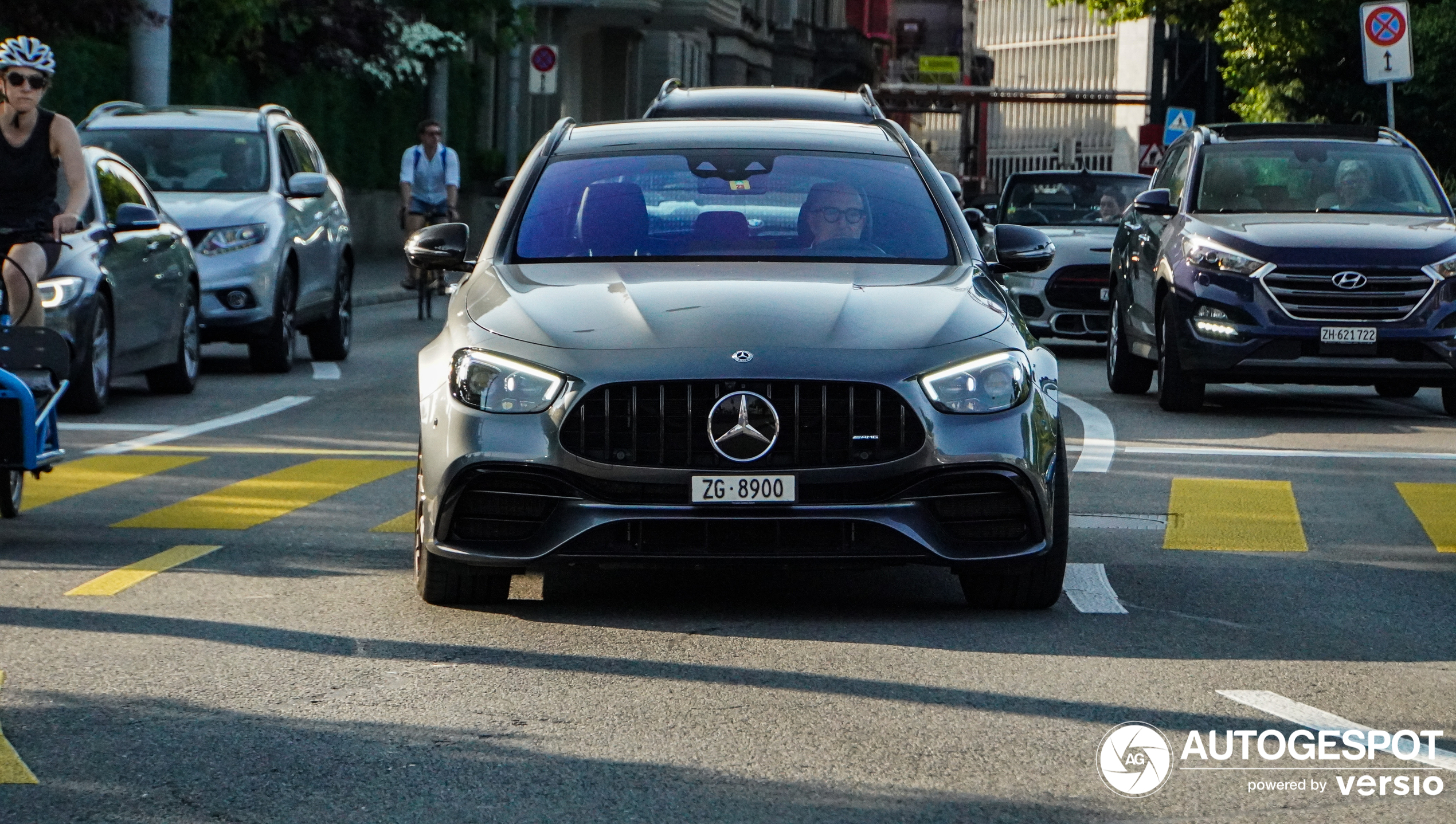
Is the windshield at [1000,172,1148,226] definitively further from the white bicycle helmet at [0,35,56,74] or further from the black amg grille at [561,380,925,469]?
the black amg grille at [561,380,925,469]

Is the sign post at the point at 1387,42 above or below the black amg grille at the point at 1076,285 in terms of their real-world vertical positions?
→ above

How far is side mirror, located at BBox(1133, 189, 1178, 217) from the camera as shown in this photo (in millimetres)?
15180

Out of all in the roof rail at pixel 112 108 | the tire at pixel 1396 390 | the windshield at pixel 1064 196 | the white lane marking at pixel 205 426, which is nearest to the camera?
the white lane marking at pixel 205 426

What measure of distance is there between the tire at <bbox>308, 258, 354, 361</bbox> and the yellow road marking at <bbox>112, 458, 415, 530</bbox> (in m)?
6.74

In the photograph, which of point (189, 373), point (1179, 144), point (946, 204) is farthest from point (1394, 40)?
point (946, 204)

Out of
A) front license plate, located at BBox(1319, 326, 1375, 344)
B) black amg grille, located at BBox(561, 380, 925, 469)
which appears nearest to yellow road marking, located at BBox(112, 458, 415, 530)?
black amg grille, located at BBox(561, 380, 925, 469)

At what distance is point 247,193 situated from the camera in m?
17.0

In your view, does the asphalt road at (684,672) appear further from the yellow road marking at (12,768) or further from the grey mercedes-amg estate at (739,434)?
the grey mercedes-amg estate at (739,434)

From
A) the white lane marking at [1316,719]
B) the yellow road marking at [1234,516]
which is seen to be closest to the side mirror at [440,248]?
the yellow road marking at [1234,516]

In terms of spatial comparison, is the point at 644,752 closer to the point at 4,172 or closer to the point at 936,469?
the point at 936,469

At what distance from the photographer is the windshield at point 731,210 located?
805 centimetres

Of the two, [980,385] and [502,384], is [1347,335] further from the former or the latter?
[502,384]

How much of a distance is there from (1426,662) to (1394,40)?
17538mm

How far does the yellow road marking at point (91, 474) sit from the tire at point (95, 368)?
1.69 m
